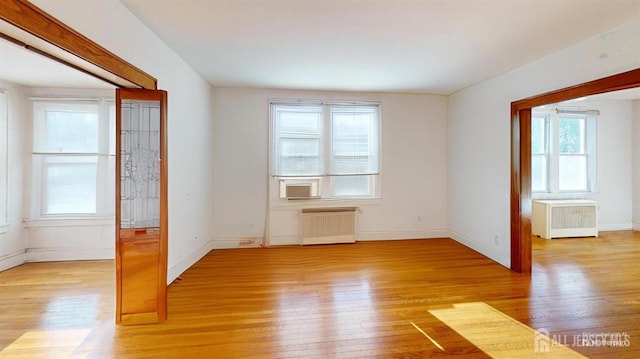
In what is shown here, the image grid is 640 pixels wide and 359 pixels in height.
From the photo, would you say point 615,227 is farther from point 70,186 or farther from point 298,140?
point 70,186

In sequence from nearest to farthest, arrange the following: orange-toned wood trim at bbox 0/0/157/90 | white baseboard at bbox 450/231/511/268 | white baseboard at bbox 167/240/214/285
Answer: orange-toned wood trim at bbox 0/0/157/90, white baseboard at bbox 167/240/214/285, white baseboard at bbox 450/231/511/268

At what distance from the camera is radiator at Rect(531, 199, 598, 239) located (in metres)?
5.02

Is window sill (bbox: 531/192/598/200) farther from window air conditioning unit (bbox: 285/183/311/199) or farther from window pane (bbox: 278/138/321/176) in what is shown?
window air conditioning unit (bbox: 285/183/311/199)

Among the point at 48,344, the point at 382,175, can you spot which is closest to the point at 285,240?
the point at 382,175

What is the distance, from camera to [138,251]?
2.30m

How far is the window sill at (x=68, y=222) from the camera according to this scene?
386 centimetres

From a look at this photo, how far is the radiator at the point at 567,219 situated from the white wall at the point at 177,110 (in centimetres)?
590

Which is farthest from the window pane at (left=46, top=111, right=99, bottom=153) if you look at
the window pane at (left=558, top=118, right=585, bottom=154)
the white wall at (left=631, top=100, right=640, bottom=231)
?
the white wall at (left=631, top=100, right=640, bottom=231)

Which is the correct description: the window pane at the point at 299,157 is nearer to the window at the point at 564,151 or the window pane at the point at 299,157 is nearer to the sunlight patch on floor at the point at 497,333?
the sunlight patch on floor at the point at 497,333

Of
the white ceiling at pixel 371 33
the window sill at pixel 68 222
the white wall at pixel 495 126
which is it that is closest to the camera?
the white ceiling at pixel 371 33

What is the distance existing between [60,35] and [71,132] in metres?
3.28

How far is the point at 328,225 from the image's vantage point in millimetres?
4660

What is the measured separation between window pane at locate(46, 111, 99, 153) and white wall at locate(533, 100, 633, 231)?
789cm

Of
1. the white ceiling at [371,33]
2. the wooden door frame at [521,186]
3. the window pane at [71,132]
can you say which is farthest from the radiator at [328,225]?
the window pane at [71,132]
